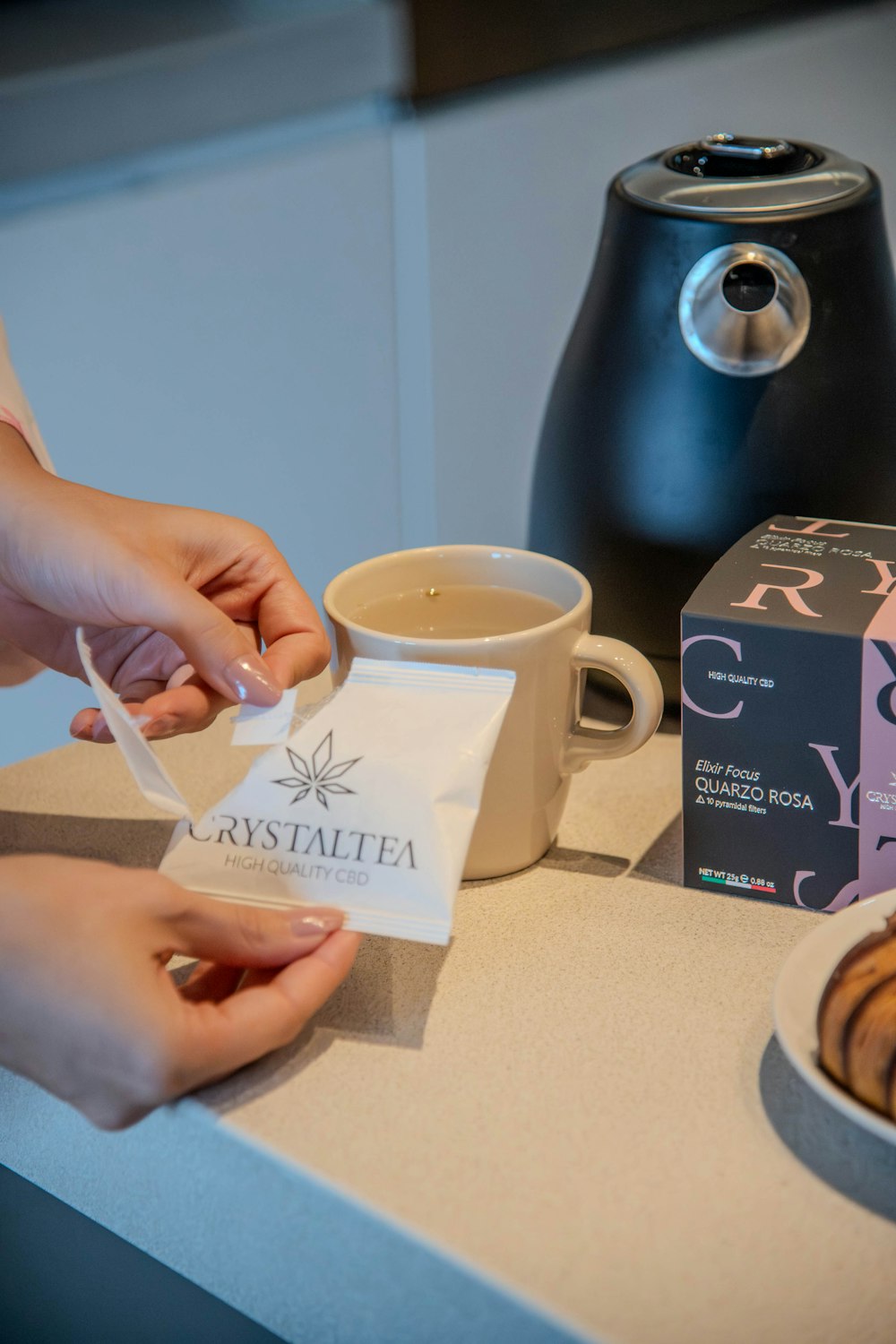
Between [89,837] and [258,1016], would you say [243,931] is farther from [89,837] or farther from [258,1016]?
[89,837]

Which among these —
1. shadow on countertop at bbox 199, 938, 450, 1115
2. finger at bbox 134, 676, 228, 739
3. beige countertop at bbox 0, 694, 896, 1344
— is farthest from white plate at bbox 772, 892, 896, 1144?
finger at bbox 134, 676, 228, 739

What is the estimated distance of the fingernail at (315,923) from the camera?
0.44 m

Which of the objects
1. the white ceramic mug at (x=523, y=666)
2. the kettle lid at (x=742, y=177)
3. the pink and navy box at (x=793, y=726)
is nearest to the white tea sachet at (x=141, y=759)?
the white ceramic mug at (x=523, y=666)

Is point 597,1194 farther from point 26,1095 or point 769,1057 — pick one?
point 26,1095

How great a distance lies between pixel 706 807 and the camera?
20.8 inches

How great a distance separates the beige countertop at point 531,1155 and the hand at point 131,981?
28 mm

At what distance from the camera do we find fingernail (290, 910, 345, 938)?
0.44 meters

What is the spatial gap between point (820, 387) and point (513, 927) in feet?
0.98

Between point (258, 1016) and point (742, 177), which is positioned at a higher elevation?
point (742, 177)

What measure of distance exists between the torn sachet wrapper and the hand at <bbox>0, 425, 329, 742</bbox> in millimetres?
48

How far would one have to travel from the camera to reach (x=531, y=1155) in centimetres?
41

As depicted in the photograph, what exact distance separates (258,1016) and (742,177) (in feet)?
1.55

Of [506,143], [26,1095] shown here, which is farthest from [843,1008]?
[506,143]

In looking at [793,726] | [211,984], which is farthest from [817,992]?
[211,984]
